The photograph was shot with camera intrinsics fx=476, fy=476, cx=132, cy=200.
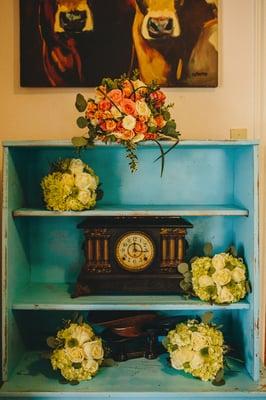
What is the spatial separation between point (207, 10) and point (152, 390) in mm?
1803

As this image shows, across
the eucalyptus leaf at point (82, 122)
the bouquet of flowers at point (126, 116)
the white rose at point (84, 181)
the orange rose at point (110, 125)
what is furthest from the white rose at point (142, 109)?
the white rose at point (84, 181)

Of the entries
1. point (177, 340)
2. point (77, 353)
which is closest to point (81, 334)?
point (77, 353)

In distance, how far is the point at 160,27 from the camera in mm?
2377

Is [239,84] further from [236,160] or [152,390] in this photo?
[152,390]

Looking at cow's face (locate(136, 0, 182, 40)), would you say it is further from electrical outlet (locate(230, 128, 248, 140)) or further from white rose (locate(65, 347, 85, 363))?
white rose (locate(65, 347, 85, 363))

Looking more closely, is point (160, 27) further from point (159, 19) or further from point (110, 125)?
point (110, 125)

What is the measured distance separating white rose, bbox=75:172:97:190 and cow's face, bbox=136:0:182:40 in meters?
0.81

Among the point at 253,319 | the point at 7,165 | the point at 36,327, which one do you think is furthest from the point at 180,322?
the point at 7,165

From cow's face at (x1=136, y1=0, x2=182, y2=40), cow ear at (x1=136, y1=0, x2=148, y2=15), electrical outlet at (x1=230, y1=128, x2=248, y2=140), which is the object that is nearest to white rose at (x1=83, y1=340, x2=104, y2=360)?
electrical outlet at (x1=230, y1=128, x2=248, y2=140)

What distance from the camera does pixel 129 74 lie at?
237cm

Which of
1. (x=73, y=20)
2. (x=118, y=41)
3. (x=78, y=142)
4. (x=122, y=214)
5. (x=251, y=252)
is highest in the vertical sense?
(x=73, y=20)

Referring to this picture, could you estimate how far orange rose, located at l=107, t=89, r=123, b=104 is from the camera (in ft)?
6.40

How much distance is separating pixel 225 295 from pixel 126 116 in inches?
33.9

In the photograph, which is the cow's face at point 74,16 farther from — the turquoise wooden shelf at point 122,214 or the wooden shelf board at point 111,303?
the wooden shelf board at point 111,303
